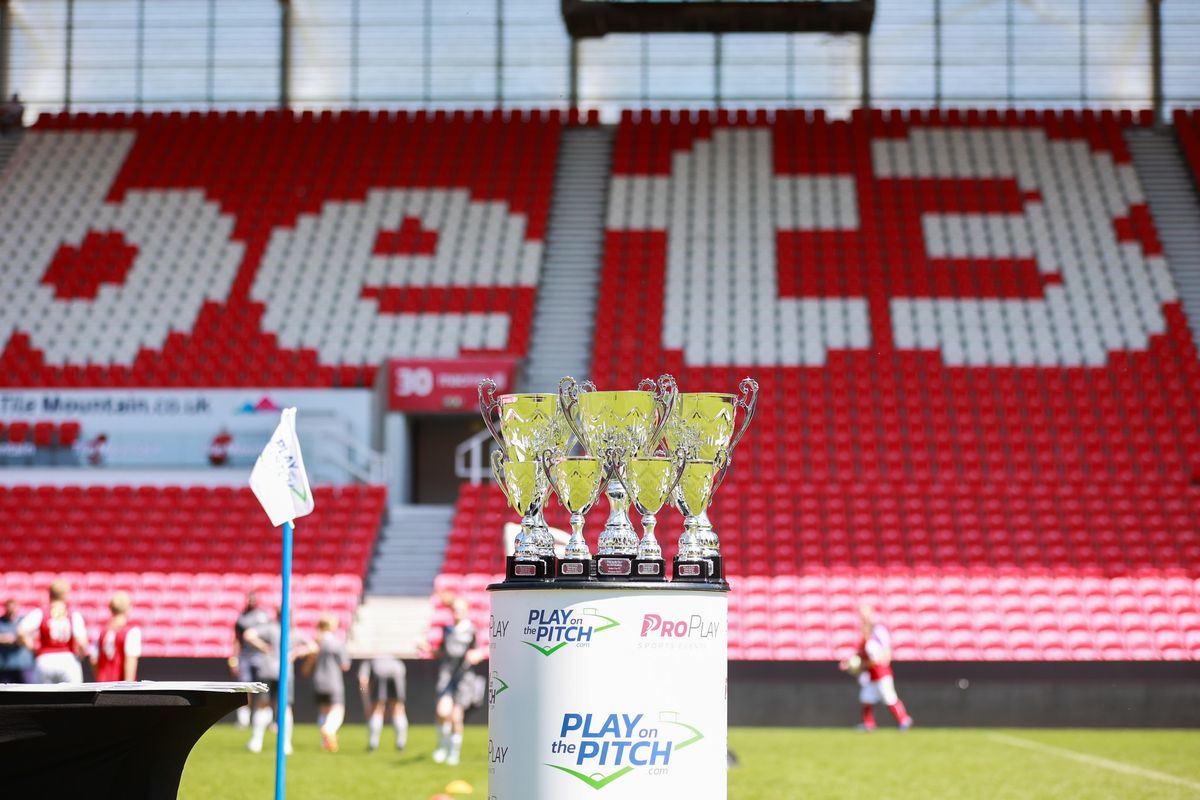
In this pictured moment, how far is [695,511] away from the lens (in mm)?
6016

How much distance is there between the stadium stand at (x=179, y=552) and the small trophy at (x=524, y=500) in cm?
1405

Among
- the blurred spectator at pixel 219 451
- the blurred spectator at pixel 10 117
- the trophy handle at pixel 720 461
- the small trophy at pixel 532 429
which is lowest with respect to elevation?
the trophy handle at pixel 720 461

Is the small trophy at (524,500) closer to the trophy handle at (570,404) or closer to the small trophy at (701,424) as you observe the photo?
the trophy handle at (570,404)

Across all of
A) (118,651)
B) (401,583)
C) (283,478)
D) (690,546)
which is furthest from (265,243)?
(690,546)

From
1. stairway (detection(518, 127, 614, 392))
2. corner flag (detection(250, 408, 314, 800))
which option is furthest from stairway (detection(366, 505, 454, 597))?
corner flag (detection(250, 408, 314, 800))

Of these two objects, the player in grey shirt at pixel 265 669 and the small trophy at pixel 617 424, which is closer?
the small trophy at pixel 617 424

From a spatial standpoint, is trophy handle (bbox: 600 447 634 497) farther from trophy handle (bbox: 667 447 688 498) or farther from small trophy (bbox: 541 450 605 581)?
trophy handle (bbox: 667 447 688 498)

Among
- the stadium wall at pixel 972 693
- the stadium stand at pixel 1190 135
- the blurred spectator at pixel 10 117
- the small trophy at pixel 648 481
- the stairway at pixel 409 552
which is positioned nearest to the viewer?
the small trophy at pixel 648 481

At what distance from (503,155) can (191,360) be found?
315 inches

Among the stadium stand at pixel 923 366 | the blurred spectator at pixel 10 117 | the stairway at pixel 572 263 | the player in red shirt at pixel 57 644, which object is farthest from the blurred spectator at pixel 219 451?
the blurred spectator at pixel 10 117

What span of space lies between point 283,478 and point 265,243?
19.6 m

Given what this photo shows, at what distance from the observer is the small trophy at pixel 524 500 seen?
568cm

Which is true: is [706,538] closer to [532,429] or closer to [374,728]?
[532,429]

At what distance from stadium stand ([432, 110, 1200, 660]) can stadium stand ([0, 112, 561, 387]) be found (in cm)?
225
